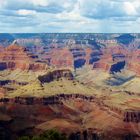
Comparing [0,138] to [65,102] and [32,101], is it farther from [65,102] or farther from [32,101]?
[65,102]

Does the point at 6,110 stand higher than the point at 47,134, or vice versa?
the point at 47,134

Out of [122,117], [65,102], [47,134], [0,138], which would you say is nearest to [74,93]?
[65,102]

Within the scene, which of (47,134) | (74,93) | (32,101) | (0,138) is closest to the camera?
(47,134)

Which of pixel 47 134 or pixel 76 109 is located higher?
pixel 47 134

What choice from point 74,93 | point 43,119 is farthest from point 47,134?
point 74,93

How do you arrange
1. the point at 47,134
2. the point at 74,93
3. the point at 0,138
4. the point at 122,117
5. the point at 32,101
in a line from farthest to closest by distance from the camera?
the point at 74,93
the point at 32,101
the point at 122,117
the point at 0,138
the point at 47,134

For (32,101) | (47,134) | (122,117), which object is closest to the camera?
(47,134)

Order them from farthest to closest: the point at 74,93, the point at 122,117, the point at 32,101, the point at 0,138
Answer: the point at 74,93, the point at 32,101, the point at 122,117, the point at 0,138

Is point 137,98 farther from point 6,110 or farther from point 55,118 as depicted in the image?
point 6,110

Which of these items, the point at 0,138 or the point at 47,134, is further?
the point at 0,138
